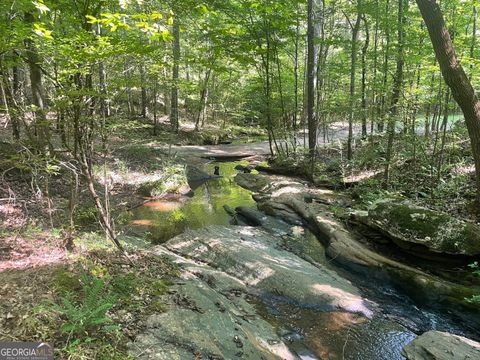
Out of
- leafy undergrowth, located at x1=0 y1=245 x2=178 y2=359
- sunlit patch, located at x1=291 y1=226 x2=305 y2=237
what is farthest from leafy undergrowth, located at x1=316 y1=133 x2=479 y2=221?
leafy undergrowth, located at x1=0 y1=245 x2=178 y2=359

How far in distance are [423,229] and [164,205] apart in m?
7.79

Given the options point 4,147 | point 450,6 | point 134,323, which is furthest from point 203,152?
point 134,323

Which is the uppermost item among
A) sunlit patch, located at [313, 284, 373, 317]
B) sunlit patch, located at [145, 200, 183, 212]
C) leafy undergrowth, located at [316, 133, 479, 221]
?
leafy undergrowth, located at [316, 133, 479, 221]

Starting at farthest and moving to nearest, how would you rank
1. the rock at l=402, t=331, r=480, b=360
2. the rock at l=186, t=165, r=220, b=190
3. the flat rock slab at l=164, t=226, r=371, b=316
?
the rock at l=186, t=165, r=220, b=190
the flat rock slab at l=164, t=226, r=371, b=316
the rock at l=402, t=331, r=480, b=360

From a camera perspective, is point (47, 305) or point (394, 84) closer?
point (47, 305)

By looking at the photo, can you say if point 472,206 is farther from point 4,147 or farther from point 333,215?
point 4,147

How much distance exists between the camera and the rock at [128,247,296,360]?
3.43 metres

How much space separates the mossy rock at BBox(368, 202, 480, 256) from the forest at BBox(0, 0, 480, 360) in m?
0.03

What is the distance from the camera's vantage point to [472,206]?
7.55m

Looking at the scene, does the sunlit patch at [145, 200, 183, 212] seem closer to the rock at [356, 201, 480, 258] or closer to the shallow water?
the shallow water

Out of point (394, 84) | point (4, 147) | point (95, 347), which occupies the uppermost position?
point (394, 84)

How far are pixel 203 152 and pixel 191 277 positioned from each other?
14114 mm
